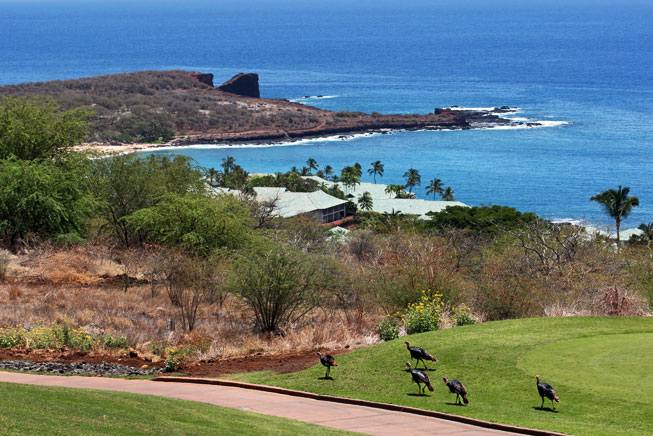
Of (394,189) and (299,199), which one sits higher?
(394,189)

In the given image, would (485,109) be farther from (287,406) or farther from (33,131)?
(287,406)

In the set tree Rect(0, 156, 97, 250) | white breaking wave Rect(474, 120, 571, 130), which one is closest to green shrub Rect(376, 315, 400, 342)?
tree Rect(0, 156, 97, 250)

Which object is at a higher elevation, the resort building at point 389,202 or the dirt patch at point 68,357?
A: the dirt patch at point 68,357

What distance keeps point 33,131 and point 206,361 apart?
22418mm

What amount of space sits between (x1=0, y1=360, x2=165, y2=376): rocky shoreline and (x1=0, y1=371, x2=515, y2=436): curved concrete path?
0.72 m

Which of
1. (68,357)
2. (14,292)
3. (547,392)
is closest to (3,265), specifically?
(14,292)

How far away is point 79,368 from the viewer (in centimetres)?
1767

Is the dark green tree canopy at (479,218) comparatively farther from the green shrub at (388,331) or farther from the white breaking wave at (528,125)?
the white breaking wave at (528,125)

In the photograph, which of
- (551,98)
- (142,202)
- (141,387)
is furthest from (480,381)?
(551,98)

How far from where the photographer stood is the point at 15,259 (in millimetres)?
30141

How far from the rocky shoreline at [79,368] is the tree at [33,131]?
19.8 meters

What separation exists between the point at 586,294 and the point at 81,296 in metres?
16.8

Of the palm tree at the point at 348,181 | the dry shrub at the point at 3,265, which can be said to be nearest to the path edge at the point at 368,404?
the dry shrub at the point at 3,265

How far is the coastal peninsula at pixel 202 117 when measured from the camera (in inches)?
5354
